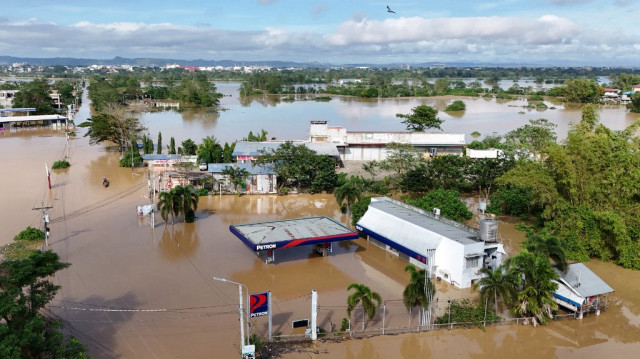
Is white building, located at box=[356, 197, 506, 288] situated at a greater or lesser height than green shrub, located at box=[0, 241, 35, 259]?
lesser

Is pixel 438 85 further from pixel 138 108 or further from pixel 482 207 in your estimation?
pixel 482 207

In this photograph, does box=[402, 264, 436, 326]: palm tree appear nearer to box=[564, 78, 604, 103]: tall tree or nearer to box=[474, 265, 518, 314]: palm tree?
box=[474, 265, 518, 314]: palm tree

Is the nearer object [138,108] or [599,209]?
→ [599,209]

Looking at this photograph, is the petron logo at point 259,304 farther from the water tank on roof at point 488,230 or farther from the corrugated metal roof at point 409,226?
the water tank on roof at point 488,230

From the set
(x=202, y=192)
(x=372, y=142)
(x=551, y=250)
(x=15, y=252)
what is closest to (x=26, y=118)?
(x=202, y=192)

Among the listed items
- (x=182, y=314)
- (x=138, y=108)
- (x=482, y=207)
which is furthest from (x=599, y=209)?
(x=138, y=108)

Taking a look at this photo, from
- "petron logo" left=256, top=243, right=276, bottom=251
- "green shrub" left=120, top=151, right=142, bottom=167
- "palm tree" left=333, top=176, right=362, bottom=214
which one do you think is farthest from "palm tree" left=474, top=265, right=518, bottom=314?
"green shrub" left=120, top=151, right=142, bottom=167

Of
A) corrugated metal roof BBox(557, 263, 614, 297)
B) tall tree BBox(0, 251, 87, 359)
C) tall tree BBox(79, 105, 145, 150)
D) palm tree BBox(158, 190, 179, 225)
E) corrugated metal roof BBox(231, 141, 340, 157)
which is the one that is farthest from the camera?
tall tree BBox(79, 105, 145, 150)
